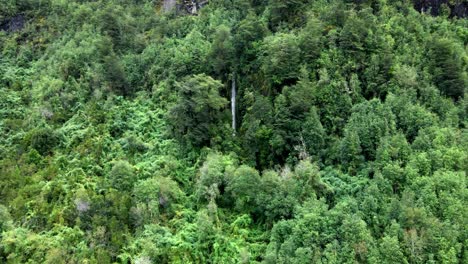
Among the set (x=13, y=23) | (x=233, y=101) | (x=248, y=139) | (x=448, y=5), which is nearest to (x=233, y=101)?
(x=233, y=101)

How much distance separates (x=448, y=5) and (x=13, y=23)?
5742cm

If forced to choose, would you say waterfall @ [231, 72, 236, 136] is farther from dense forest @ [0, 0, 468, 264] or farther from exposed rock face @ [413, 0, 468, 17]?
exposed rock face @ [413, 0, 468, 17]

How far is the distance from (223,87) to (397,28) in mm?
18854

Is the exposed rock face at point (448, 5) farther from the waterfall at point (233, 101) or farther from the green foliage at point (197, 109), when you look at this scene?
the green foliage at point (197, 109)

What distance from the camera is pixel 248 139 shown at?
41688 mm

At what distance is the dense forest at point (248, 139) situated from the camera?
33.6m

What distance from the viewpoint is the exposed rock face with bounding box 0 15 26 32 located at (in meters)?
64.8

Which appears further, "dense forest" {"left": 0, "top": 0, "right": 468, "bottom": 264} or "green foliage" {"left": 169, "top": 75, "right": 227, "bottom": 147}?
"green foliage" {"left": 169, "top": 75, "right": 227, "bottom": 147}

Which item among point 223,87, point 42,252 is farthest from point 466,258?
point 42,252

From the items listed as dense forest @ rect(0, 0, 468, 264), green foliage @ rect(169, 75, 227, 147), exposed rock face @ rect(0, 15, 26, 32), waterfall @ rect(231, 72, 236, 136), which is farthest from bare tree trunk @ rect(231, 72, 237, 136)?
exposed rock face @ rect(0, 15, 26, 32)

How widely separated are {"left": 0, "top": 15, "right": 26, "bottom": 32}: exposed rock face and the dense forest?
983 centimetres

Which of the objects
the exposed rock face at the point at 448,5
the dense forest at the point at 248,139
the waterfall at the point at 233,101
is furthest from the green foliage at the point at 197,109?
the exposed rock face at the point at 448,5

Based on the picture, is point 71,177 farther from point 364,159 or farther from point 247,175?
point 364,159

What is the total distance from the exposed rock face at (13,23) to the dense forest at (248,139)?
9.83 metres
